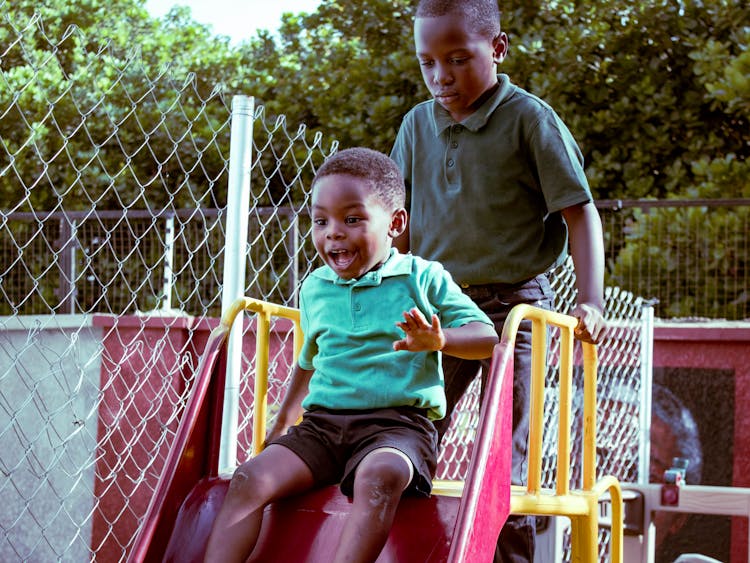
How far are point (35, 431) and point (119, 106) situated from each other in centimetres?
460

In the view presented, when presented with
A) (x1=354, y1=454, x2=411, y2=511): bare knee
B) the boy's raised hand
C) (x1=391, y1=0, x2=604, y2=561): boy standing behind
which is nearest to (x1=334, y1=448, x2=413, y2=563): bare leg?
(x1=354, y1=454, x2=411, y2=511): bare knee

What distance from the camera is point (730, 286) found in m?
8.00

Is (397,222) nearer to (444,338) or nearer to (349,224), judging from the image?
(349,224)

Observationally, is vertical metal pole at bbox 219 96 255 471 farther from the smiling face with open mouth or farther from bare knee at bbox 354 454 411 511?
bare knee at bbox 354 454 411 511

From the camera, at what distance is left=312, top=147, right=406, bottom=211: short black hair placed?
2656 millimetres

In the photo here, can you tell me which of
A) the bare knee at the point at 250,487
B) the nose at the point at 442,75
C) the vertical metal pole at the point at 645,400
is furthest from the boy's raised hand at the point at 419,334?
the vertical metal pole at the point at 645,400

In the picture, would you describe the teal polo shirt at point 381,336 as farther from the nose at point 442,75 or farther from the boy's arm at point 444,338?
the nose at point 442,75

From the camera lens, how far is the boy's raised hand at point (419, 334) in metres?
2.32

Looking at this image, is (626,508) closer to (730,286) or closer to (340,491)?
(340,491)

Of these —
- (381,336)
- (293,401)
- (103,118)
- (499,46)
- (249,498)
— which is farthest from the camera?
(103,118)

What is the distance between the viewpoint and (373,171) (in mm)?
2674

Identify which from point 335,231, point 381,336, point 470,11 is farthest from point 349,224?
point 470,11

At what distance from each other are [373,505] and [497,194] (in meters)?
1.04

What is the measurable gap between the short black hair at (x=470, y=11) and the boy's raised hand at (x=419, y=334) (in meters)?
0.98
